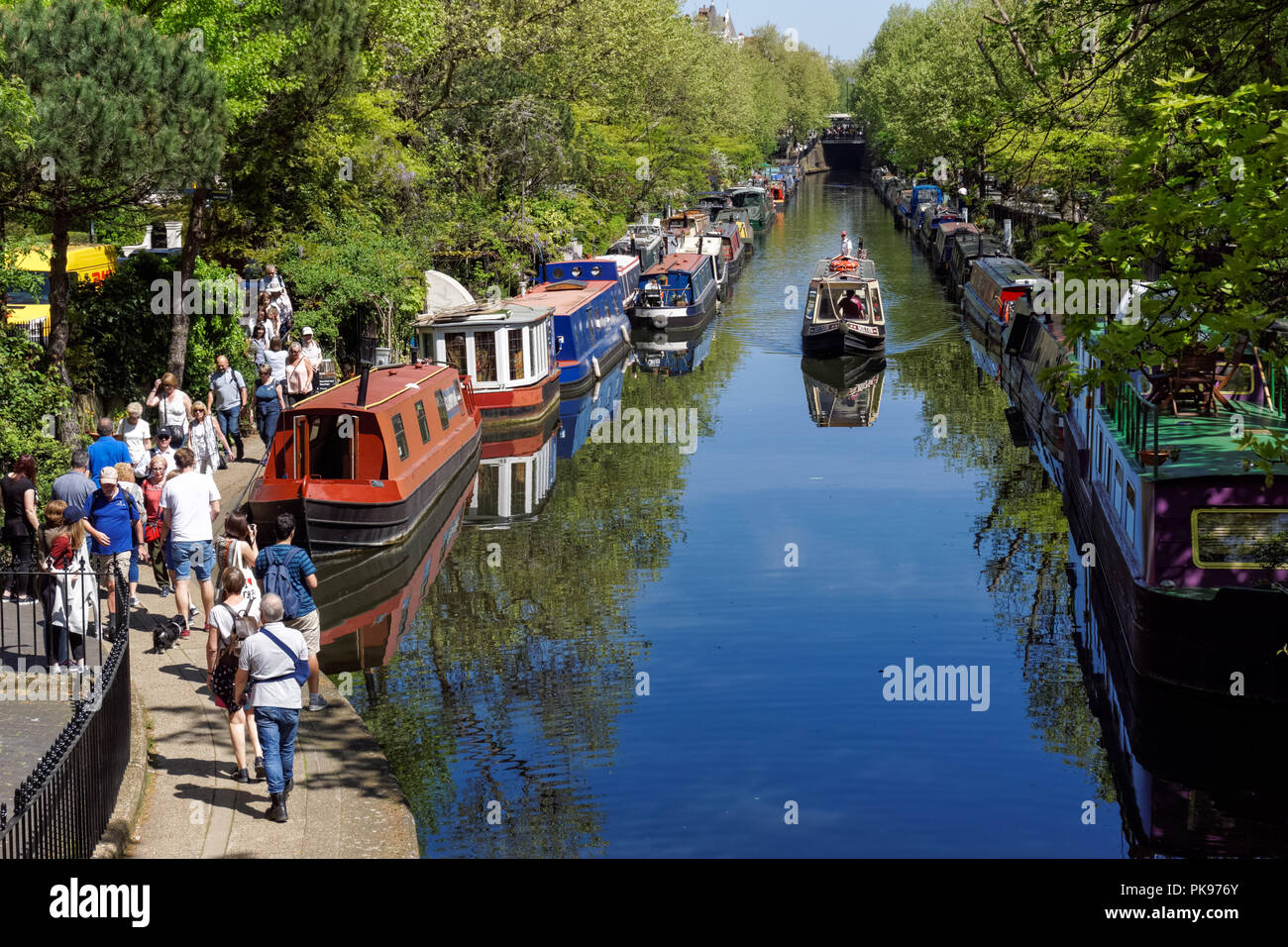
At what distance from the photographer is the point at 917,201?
3484 inches

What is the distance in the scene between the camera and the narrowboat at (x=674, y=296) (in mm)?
48688

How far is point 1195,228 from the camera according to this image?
15.8 meters

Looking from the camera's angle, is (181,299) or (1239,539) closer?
(1239,539)

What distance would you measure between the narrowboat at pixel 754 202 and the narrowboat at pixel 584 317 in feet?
135

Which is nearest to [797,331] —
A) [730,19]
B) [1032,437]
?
[1032,437]

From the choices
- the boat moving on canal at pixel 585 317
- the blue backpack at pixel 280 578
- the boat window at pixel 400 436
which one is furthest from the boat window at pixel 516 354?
the blue backpack at pixel 280 578

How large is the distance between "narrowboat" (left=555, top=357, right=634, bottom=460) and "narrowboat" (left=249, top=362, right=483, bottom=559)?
7.84 metres

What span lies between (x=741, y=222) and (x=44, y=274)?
163ft

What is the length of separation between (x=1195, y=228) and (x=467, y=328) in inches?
713

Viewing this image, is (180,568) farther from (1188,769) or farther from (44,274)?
(44,274)

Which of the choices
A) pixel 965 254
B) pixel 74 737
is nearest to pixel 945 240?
pixel 965 254

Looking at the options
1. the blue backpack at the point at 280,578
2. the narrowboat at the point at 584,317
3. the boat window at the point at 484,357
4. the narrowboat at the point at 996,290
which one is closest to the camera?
the blue backpack at the point at 280,578

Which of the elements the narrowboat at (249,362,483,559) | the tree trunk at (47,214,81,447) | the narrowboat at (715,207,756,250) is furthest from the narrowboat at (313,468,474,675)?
the narrowboat at (715,207,756,250)

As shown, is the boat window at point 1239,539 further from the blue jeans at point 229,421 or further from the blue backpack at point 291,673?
the blue jeans at point 229,421
